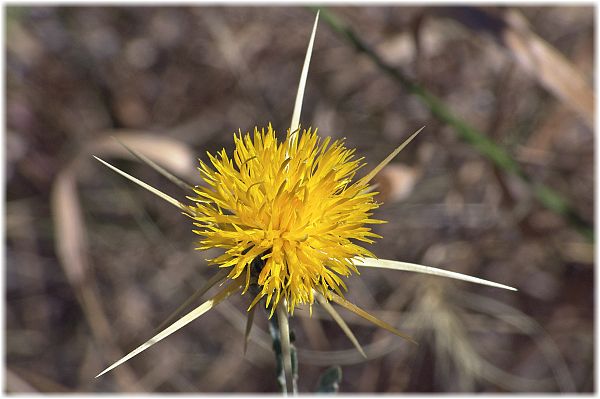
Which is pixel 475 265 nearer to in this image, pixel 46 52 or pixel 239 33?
pixel 239 33

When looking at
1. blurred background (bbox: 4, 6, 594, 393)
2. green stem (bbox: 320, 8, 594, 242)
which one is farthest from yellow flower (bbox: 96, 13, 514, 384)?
blurred background (bbox: 4, 6, 594, 393)

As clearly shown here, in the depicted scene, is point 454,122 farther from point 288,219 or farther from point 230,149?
point 230,149

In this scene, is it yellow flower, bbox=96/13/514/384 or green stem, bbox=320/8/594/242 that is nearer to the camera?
yellow flower, bbox=96/13/514/384

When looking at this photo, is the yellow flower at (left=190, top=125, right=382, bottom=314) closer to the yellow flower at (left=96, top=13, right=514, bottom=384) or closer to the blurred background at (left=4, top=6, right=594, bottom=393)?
the yellow flower at (left=96, top=13, right=514, bottom=384)

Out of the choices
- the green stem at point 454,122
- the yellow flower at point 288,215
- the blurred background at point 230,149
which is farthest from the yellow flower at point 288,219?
the blurred background at point 230,149

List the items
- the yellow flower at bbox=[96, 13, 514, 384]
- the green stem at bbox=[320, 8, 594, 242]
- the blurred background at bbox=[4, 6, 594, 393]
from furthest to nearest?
the blurred background at bbox=[4, 6, 594, 393] < the green stem at bbox=[320, 8, 594, 242] < the yellow flower at bbox=[96, 13, 514, 384]

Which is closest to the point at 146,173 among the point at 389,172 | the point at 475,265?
the point at 389,172
